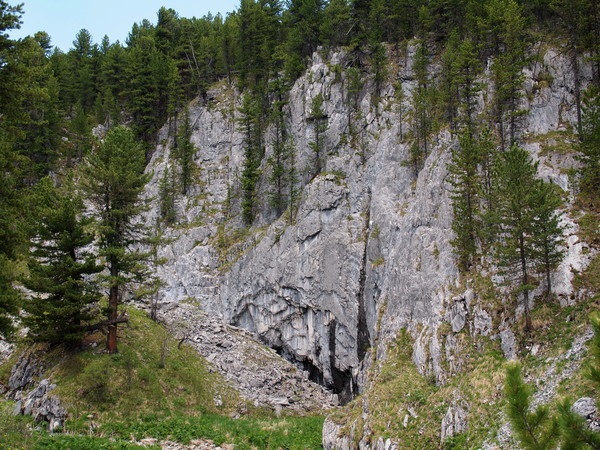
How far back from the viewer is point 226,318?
39.8 metres

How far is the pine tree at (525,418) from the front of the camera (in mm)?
6656

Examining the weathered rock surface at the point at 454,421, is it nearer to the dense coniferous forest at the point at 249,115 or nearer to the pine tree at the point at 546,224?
the dense coniferous forest at the point at 249,115

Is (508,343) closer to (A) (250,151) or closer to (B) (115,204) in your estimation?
(B) (115,204)

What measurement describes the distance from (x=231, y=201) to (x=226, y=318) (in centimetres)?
1305

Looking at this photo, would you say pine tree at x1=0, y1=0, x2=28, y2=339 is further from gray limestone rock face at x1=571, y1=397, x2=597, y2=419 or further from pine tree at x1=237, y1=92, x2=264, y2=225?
pine tree at x1=237, y1=92, x2=264, y2=225

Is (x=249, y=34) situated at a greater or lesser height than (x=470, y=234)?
greater

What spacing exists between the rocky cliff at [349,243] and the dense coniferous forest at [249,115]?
145 centimetres

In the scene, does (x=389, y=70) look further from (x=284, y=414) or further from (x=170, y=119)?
(x=284, y=414)

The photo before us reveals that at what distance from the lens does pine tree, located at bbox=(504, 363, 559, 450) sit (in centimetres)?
666

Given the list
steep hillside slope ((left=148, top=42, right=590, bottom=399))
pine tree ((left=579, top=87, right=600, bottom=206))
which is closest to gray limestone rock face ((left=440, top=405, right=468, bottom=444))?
steep hillside slope ((left=148, top=42, right=590, bottom=399))

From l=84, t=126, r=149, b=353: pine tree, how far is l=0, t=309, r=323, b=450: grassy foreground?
2.26 metres

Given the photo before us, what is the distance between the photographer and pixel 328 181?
40125 mm

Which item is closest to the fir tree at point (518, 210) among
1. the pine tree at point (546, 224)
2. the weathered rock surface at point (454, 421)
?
the pine tree at point (546, 224)

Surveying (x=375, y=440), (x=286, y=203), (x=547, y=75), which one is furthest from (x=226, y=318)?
(x=547, y=75)
